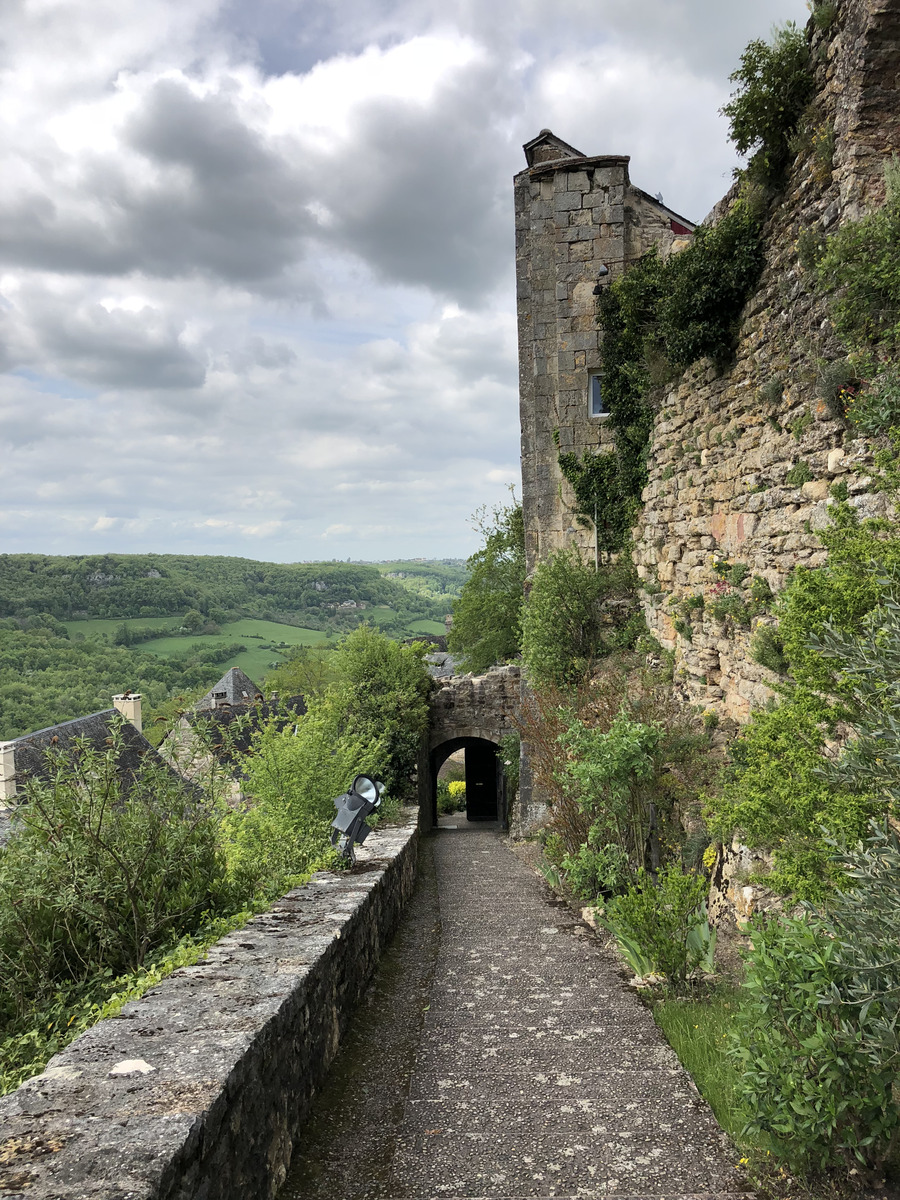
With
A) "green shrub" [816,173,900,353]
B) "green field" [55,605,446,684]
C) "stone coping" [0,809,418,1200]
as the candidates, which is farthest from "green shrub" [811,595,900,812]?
"green field" [55,605,446,684]

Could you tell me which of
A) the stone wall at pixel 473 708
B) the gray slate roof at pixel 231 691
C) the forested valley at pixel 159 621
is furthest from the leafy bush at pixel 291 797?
the forested valley at pixel 159 621

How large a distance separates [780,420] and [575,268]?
783cm

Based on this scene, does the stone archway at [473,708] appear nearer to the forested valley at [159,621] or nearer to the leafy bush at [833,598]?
the leafy bush at [833,598]

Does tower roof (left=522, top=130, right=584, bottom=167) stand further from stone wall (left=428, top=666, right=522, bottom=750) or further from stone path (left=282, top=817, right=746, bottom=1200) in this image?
stone path (left=282, top=817, right=746, bottom=1200)

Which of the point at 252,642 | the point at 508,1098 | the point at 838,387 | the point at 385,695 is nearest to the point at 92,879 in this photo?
the point at 508,1098

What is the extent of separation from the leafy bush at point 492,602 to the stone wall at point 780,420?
1363 centimetres

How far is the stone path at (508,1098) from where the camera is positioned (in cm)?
242

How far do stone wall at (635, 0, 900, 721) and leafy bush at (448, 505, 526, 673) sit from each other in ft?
44.7

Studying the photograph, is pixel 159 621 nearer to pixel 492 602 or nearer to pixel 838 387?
pixel 492 602

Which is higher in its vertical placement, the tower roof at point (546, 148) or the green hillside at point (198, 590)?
the tower roof at point (546, 148)

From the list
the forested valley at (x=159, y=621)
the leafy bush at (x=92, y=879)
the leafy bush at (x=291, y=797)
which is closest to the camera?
the leafy bush at (x=92, y=879)

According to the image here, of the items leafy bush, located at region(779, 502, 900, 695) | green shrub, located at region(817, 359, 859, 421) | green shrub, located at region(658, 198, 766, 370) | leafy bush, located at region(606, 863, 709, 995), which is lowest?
leafy bush, located at region(606, 863, 709, 995)

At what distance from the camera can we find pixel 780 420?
5.58 meters

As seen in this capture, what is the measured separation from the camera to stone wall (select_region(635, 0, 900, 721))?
4.65 metres
